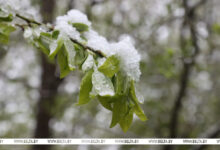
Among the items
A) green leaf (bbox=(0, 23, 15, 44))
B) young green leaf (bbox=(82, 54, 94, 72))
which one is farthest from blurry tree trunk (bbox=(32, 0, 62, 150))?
young green leaf (bbox=(82, 54, 94, 72))

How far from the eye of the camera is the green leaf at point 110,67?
1.99 feet

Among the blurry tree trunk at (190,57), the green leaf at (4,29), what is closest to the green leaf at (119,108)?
the green leaf at (4,29)

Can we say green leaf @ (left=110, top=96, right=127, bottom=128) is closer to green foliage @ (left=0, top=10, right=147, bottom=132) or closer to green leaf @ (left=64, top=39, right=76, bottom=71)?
green foliage @ (left=0, top=10, right=147, bottom=132)

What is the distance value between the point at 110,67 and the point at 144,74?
3.01 meters

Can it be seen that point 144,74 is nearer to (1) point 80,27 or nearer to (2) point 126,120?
(1) point 80,27

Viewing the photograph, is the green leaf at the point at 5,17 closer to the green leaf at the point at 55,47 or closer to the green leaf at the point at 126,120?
the green leaf at the point at 55,47

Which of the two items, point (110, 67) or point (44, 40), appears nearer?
point (110, 67)

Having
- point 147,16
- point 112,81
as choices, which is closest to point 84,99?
point 112,81

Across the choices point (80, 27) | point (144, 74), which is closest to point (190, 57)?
point (144, 74)

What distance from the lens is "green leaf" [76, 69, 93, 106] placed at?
2.09 ft

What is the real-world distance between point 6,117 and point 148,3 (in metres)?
3.82

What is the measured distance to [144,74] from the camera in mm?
3574

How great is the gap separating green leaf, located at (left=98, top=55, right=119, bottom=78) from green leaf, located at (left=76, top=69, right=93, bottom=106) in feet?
0.16

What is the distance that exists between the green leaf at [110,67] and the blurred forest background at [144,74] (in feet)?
6.48
